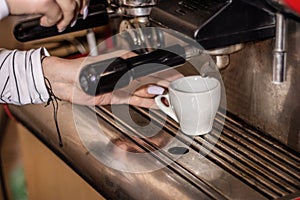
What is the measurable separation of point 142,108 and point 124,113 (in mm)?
32

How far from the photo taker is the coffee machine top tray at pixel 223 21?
801 millimetres

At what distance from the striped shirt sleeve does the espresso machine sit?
43 mm

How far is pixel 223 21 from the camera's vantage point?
81 centimetres

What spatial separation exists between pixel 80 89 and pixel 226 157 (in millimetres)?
262

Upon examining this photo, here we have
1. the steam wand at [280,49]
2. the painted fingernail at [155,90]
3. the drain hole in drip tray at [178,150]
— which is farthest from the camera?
the painted fingernail at [155,90]

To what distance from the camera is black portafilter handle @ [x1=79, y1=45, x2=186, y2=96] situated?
79 centimetres

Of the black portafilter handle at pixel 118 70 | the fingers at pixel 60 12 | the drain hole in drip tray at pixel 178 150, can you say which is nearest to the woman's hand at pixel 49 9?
the fingers at pixel 60 12

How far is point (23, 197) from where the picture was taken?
5.55 ft

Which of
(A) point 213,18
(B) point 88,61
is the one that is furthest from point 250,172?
(B) point 88,61

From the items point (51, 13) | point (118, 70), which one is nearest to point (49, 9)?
point (51, 13)

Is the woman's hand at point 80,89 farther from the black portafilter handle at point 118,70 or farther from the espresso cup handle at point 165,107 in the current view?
the black portafilter handle at point 118,70

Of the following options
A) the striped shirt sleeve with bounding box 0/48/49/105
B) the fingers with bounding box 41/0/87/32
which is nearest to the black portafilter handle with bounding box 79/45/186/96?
the fingers with bounding box 41/0/87/32

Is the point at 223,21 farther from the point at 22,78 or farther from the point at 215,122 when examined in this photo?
the point at 22,78

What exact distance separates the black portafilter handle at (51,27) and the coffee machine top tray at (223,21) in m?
0.19
